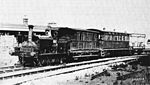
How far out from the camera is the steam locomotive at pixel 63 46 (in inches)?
566

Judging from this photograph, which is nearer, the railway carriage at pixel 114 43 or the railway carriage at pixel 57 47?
the railway carriage at pixel 57 47

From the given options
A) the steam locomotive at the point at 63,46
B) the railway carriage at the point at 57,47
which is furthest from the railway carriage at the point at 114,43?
the railway carriage at the point at 57,47

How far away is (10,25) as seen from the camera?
65.8 feet

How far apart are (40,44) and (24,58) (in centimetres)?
149

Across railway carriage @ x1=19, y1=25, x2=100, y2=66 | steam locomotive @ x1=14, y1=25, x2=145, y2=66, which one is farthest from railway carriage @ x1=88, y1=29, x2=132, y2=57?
railway carriage @ x1=19, y1=25, x2=100, y2=66

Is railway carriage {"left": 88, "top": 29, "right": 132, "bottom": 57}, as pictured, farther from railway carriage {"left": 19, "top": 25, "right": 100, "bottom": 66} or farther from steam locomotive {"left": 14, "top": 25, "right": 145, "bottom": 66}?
railway carriage {"left": 19, "top": 25, "right": 100, "bottom": 66}

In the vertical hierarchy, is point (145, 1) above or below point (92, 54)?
above

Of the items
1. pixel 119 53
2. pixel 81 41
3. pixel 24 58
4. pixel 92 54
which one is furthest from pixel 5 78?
pixel 119 53

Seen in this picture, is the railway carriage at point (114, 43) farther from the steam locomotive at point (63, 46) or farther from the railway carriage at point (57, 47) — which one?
the railway carriage at point (57, 47)

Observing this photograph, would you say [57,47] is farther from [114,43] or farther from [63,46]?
[114,43]

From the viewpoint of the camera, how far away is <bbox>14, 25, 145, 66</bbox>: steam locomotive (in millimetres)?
14375

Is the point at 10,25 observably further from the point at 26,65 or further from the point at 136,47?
the point at 136,47

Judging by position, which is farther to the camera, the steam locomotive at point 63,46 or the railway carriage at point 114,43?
the railway carriage at point 114,43

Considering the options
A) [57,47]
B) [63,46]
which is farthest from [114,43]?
[57,47]
